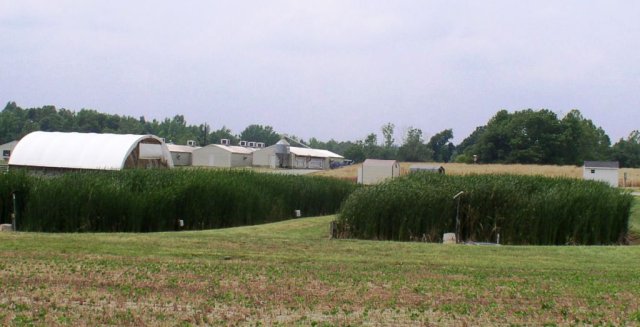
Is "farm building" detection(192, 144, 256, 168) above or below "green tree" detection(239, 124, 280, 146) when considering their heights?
below

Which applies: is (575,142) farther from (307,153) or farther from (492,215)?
(492,215)

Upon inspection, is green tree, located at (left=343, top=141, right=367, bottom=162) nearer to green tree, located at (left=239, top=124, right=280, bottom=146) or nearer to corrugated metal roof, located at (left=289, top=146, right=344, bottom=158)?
corrugated metal roof, located at (left=289, top=146, right=344, bottom=158)

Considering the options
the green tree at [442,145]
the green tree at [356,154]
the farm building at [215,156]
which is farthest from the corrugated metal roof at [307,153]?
the green tree at [442,145]

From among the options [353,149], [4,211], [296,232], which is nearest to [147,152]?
[4,211]

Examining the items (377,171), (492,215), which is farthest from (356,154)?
(492,215)

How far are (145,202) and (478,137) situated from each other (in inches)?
4004

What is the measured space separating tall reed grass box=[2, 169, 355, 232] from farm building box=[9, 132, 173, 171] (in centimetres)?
1460

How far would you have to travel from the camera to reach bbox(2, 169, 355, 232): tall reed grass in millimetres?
21719

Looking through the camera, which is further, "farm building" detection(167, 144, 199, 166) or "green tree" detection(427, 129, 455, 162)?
"green tree" detection(427, 129, 455, 162)

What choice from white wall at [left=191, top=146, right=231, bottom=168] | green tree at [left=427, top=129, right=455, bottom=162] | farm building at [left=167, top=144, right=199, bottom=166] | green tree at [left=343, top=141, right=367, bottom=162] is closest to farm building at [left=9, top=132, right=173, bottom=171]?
white wall at [left=191, top=146, right=231, bottom=168]

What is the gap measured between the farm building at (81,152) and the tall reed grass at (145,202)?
1460 centimetres

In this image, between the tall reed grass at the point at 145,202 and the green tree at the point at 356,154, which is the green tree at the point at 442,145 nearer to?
the green tree at the point at 356,154

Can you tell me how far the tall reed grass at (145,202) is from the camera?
21.7 m

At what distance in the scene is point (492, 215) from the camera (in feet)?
70.3
